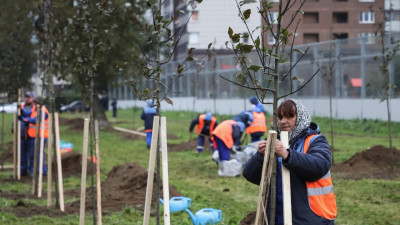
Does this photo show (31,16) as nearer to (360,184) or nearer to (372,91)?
(372,91)

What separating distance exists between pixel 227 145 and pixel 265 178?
9552 mm

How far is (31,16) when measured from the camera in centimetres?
2933

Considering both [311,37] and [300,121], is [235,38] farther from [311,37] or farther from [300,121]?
[311,37]

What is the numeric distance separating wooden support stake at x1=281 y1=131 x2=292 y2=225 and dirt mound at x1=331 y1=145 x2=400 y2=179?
887cm

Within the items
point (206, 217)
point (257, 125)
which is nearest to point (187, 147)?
point (257, 125)

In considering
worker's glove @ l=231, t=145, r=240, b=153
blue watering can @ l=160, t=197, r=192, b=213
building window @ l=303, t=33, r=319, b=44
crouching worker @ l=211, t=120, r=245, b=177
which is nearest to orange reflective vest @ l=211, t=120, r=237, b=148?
crouching worker @ l=211, t=120, r=245, b=177

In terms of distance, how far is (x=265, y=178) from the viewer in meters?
4.24

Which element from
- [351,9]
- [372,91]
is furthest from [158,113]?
[351,9]

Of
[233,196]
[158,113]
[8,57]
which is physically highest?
[8,57]

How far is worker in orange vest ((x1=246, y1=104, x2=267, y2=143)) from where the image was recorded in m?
17.5

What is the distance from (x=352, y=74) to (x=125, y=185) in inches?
726

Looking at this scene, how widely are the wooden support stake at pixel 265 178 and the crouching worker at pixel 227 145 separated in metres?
9.41

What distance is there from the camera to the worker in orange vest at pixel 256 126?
688 inches

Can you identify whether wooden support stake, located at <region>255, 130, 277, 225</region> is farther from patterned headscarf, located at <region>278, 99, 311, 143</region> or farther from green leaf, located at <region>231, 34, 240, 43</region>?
green leaf, located at <region>231, 34, 240, 43</region>
